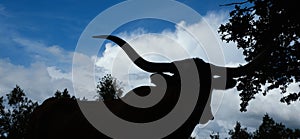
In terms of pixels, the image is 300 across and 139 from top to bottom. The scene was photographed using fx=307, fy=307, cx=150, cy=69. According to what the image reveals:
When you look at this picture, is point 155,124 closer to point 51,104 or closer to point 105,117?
point 105,117

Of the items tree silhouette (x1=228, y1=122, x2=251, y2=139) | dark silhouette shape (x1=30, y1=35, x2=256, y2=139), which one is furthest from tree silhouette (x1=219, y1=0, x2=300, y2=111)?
tree silhouette (x1=228, y1=122, x2=251, y2=139)

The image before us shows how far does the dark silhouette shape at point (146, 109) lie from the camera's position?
5.80 m

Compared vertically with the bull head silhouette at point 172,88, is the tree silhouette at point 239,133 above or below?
above

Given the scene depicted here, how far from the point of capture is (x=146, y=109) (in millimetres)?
5840

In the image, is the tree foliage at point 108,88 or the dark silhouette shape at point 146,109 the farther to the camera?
the tree foliage at point 108,88

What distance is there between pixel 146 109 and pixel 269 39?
7884 millimetres

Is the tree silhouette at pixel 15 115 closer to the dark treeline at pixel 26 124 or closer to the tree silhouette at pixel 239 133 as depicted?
the dark treeline at pixel 26 124

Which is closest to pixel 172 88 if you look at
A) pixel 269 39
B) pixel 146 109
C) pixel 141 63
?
pixel 146 109

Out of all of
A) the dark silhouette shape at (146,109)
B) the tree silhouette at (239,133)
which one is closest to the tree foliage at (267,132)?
the tree silhouette at (239,133)

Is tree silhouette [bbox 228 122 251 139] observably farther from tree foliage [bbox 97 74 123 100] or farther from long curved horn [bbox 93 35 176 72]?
long curved horn [bbox 93 35 176 72]

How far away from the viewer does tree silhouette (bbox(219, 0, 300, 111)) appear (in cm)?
1148

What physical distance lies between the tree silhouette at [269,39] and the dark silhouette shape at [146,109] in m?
5.50

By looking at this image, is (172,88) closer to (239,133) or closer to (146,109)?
(146,109)

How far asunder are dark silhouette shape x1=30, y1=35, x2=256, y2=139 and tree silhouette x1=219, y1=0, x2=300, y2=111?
5496 millimetres
